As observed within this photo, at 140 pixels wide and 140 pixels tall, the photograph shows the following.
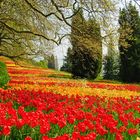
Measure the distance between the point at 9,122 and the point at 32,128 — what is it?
433mm

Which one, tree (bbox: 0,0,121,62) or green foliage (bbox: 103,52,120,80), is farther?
green foliage (bbox: 103,52,120,80)

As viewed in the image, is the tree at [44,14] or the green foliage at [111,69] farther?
the green foliage at [111,69]

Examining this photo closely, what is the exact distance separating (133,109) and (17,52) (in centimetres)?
1920

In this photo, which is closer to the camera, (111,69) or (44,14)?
(44,14)

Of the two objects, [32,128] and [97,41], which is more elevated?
[97,41]

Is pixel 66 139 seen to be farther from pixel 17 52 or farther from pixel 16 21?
pixel 17 52

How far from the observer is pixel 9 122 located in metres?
5.35

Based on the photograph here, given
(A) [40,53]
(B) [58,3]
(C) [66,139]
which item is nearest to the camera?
(C) [66,139]

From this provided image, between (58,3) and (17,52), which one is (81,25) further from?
(17,52)

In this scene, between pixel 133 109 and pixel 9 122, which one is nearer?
pixel 9 122

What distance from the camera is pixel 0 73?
18.0 metres

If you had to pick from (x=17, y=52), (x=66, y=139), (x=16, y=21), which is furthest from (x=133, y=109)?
(x=17, y=52)

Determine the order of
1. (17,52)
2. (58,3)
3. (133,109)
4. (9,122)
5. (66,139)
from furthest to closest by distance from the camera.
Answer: (17,52), (58,3), (133,109), (9,122), (66,139)

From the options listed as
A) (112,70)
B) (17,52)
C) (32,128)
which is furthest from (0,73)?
(112,70)
